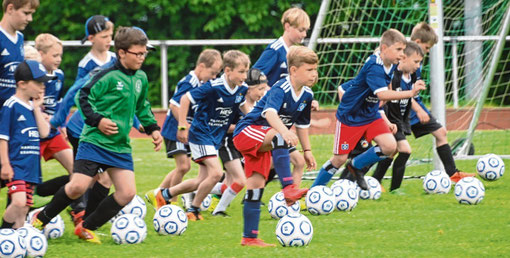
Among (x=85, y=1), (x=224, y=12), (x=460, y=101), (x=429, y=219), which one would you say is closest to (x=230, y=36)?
(x=224, y=12)

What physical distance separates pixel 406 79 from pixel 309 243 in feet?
10.8

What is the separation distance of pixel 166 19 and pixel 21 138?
15411 millimetres

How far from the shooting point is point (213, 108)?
820cm

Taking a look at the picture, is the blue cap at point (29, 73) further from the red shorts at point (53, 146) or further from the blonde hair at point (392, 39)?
the blonde hair at point (392, 39)

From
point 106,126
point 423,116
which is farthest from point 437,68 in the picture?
point 106,126

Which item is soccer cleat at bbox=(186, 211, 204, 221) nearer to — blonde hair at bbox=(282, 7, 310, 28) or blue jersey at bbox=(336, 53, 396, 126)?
blue jersey at bbox=(336, 53, 396, 126)

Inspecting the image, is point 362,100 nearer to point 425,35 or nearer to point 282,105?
point 425,35

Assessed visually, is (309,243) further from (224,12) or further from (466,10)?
(224,12)

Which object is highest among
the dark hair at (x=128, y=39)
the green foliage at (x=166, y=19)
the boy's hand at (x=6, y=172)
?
the green foliage at (x=166, y=19)

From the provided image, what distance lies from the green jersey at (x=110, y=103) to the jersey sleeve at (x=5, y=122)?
19.3 inches

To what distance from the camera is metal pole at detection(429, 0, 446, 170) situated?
986 centimetres

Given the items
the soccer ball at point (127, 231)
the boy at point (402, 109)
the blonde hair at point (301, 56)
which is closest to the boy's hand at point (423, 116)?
the boy at point (402, 109)

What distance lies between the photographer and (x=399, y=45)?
8.44 m

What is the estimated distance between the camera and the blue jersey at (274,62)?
9109 mm
